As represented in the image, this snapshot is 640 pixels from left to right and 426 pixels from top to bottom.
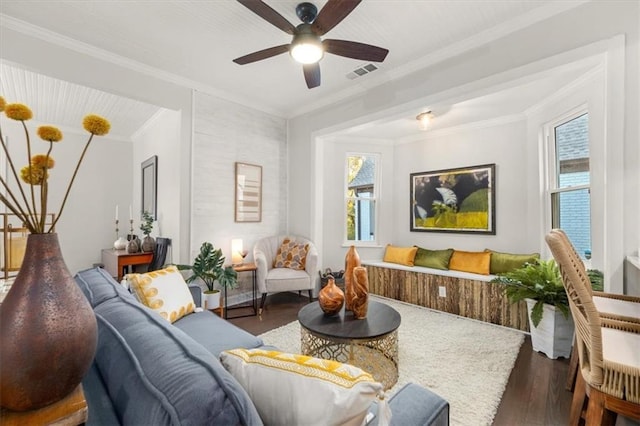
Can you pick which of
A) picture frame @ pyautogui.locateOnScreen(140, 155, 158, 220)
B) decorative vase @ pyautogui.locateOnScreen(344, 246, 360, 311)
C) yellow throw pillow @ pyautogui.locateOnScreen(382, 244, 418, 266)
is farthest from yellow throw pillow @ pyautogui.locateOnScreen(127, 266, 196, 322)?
yellow throw pillow @ pyautogui.locateOnScreen(382, 244, 418, 266)

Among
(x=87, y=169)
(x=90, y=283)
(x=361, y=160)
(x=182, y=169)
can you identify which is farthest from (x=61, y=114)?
(x=361, y=160)

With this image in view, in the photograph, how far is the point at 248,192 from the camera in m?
4.10

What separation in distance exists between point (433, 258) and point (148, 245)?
3.94 metres

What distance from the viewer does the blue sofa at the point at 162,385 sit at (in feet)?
1.89

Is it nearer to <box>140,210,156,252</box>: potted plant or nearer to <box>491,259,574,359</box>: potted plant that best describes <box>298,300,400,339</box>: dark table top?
<box>491,259,574,359</box>: potted plant

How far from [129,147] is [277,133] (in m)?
3.05

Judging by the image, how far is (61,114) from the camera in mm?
4359

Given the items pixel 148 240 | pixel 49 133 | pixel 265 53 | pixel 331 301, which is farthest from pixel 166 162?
pixel 49 133

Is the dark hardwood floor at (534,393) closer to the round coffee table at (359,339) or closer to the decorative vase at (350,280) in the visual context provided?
the round coffee table at (359,339)

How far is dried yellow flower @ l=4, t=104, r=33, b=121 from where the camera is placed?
752mm

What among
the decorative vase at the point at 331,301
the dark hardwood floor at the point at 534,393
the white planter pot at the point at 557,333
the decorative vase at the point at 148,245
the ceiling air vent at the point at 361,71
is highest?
the ceiling air vent at the point at 361,71

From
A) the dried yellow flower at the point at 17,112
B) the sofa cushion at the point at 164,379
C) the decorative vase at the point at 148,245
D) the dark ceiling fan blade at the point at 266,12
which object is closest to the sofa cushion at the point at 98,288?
the sofa cushion at the point at 164,379

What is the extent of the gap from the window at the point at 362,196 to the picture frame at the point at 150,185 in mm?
2945

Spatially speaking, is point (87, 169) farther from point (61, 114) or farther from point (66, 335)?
point (66, 335)
